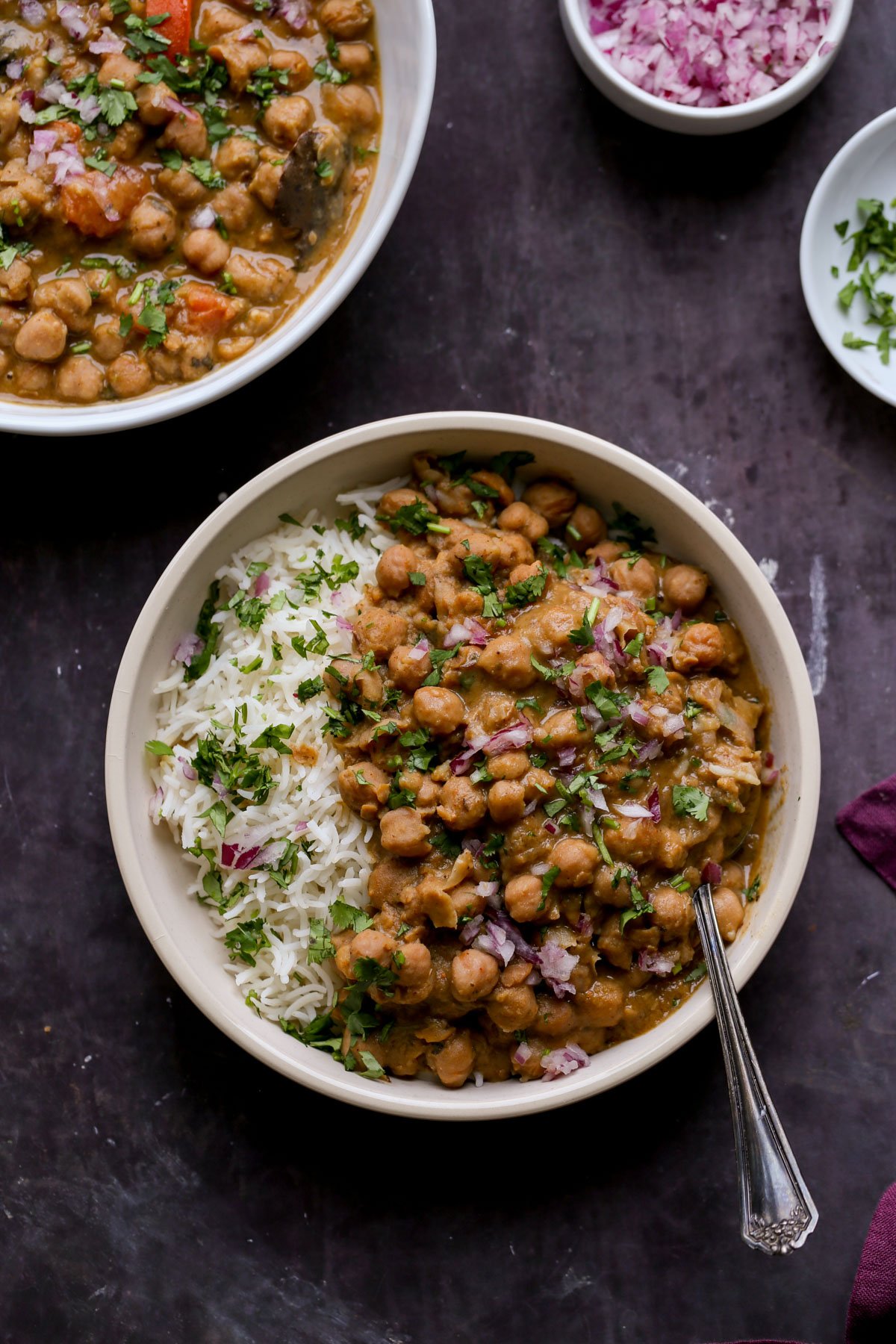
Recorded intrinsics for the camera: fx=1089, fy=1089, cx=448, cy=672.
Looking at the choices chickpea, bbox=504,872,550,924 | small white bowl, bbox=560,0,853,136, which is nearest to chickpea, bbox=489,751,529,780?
chickpea, bbox=504,872,550,924

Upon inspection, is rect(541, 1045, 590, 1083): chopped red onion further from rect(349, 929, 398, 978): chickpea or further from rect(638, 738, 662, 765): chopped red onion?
rect(638, 738, 662, 765): chopped red onion

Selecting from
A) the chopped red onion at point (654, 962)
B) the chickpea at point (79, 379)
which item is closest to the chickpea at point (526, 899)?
the chopped red onion at point (654, 962)

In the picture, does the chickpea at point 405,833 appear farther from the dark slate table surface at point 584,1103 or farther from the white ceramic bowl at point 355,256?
the white ceramic bowl at point 355,256

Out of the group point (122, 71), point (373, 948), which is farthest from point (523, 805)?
point (122, 71)

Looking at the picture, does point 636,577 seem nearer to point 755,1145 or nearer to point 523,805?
point 523,805

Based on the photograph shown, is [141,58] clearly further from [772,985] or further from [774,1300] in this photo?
[774,1300]

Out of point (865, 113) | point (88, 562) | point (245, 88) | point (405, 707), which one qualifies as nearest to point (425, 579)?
point (405, 707)

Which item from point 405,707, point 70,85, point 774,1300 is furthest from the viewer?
point 774,1300
